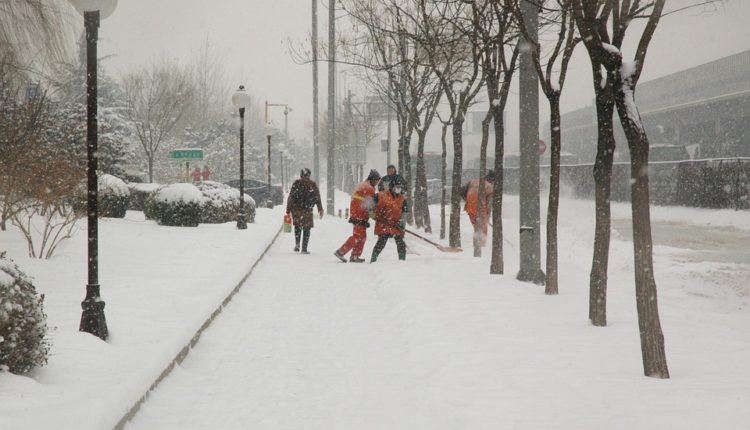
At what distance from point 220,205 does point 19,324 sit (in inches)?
735

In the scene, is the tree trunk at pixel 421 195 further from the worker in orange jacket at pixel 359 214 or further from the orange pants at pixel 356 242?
the orange pants at pixel 356 242

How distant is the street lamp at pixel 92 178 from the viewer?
6422mm

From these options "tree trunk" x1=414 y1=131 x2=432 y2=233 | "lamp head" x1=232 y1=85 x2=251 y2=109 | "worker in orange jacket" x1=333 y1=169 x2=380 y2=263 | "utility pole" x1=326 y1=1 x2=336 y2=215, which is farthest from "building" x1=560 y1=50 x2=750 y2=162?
"worker in orange jacket" x1=333 y1=169 x2=380 y2=263

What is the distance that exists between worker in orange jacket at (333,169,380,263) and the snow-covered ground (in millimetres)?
1734

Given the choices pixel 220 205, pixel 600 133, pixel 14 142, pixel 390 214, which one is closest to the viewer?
pixel 600 133

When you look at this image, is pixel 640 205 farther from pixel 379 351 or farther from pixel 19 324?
pixel 19 324

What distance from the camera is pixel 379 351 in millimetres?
7023

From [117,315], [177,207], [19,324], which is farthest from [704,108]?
[19,324]

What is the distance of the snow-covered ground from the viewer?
185 inches

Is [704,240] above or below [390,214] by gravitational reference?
below

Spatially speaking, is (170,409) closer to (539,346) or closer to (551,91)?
(539,346)

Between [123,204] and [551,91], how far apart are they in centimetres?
1553

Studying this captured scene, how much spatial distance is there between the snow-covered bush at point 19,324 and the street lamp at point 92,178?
1269mm

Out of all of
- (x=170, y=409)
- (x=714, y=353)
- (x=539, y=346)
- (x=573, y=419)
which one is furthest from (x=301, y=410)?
(x=714, y=353)
